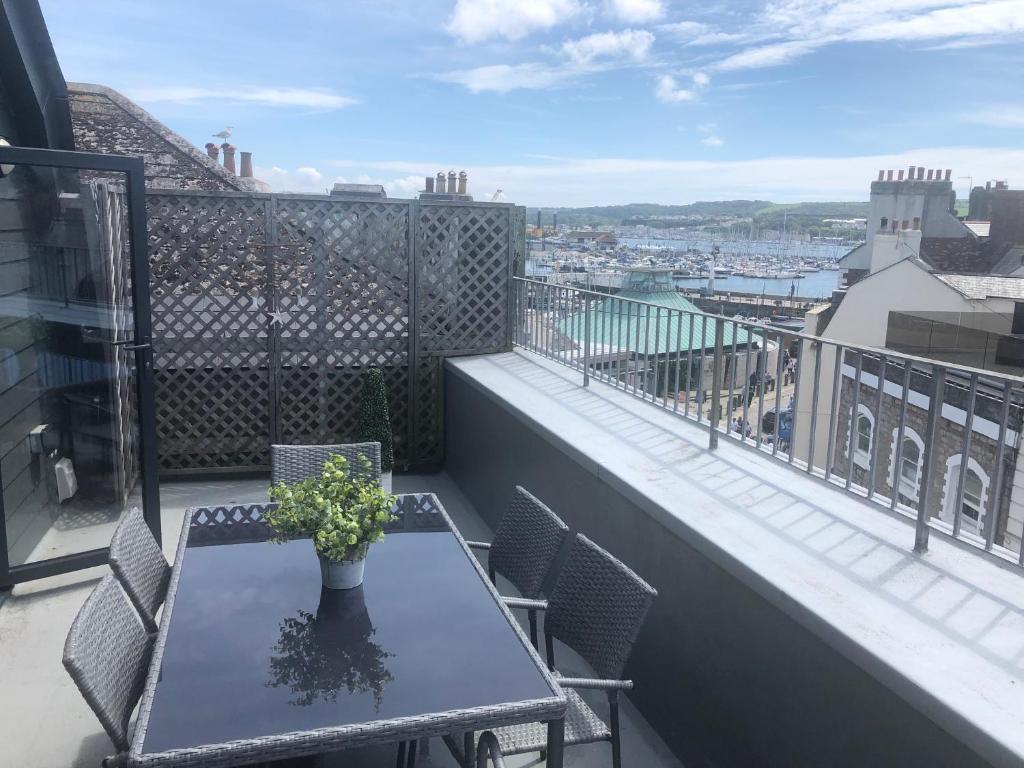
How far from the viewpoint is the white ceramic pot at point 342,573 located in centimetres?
233

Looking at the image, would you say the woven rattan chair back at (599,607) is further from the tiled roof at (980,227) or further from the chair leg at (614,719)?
the tiled roof at (980,227)

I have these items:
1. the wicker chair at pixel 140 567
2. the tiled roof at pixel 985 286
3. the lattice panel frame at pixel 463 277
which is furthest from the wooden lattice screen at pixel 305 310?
the tiled roof at pixel 985 286

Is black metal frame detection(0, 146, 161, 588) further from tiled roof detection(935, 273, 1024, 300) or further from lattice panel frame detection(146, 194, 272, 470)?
tiled roof detection(935, 273, 1024, 300)

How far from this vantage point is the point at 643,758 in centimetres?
268

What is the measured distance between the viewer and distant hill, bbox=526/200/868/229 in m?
13.9

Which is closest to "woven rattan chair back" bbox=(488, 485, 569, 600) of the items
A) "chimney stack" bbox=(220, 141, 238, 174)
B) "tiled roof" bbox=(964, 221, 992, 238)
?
"chimney stack" bbox=(220, 141, 238, 174)

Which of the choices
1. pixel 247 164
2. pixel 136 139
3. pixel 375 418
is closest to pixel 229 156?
pixel 247 164

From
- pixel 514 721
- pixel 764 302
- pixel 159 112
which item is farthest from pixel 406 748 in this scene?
pixel 764 302

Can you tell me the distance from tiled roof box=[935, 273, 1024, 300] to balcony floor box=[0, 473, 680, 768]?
14292mm

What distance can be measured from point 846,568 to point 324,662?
1.57 meters

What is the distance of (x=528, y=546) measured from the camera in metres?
2.84

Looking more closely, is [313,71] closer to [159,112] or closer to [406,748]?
[159,112]

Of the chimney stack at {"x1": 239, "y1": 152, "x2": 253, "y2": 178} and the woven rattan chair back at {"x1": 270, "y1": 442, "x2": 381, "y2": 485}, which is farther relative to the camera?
the chimney stack at {"x1": 239, "y1": 152, "x2": 253, "y2": 178}

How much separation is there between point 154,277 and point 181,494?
1.59 metres
